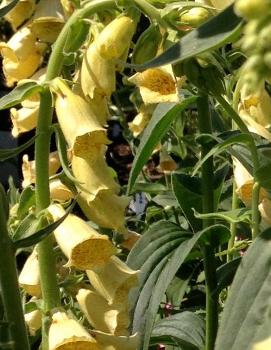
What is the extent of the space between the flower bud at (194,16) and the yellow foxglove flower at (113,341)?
0.38 meters

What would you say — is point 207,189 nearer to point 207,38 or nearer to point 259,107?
point 259,107

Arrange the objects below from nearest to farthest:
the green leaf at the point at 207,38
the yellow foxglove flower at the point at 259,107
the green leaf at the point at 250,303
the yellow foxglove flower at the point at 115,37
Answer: the green leaf at the point at 207,38 → the green leaf at the point at 250,303 → the yellow foxglove flower at the point at 115,37 → the yellow foxglove flower at the point at 259,107

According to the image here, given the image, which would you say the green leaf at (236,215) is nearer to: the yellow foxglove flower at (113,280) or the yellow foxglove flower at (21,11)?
the yellow foxglove flower at (113,280)

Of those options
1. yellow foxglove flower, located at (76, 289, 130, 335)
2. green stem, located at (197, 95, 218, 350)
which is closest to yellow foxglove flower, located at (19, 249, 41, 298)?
yellow foxglove flower, located at (76, 289, 130, 335)

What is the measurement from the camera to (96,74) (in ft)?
2.97

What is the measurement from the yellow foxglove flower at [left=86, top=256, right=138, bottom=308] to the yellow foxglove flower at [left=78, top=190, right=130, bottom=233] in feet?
0.18

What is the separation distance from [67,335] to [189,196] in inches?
19.2

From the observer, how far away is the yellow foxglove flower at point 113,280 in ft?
3.17

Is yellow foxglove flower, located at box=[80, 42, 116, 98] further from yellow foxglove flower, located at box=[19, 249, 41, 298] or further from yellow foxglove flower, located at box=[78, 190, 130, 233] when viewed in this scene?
yellow foxglove flower, located at box=[19, 249, 41, 298]

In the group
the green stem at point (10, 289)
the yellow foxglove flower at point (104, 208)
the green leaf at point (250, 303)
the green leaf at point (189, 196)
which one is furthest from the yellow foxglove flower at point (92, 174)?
the green leaf at point (189, 196)

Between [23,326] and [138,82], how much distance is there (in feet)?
1.08

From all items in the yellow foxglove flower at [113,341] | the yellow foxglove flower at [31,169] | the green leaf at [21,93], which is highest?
the green leaf at [21,93]

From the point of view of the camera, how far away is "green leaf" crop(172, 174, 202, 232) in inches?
52.4

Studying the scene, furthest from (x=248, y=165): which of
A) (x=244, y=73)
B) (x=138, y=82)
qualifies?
(x=244, y=73)
